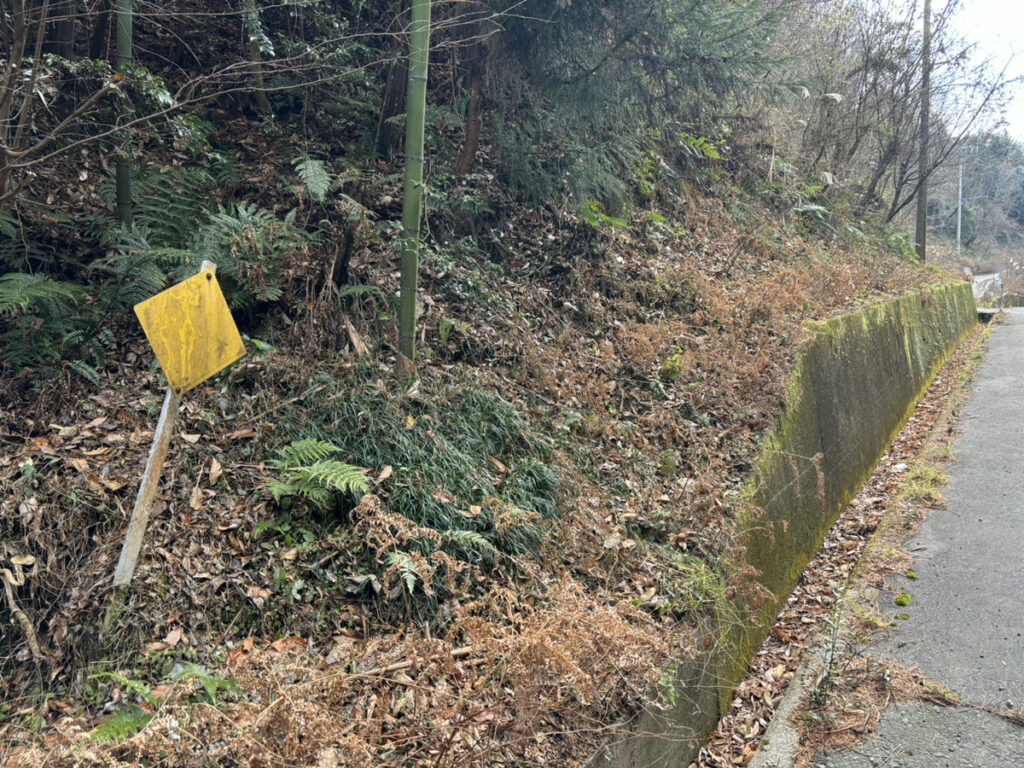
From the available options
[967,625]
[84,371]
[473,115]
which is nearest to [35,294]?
[84,371]

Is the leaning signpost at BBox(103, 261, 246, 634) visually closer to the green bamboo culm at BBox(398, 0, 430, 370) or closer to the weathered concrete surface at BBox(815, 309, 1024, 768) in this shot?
the green bamboo culm at BBox(398, 0, 430, 370)

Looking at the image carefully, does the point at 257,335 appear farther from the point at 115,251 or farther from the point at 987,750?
the point at 987,750

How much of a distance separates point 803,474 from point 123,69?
20.7 feet

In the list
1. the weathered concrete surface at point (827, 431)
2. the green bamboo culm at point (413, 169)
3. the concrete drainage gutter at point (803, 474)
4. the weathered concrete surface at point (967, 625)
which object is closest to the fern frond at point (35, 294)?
the green bamboo culm at point (413, 169)

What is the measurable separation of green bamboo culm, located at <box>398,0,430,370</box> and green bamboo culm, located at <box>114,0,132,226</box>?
1771 millimetres

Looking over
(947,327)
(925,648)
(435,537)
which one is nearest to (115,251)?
(435,537)

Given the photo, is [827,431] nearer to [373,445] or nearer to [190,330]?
[373,445]

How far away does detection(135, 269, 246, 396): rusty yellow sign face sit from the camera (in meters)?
3.04

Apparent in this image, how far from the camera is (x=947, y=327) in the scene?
15.6 m

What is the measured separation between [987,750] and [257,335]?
5085 millimetres

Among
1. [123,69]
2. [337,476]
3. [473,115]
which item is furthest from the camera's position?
[473,115]

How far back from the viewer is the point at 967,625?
4.95 m

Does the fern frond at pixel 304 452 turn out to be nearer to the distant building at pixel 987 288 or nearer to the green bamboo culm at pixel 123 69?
the green bamboo culm at pixel 123 69

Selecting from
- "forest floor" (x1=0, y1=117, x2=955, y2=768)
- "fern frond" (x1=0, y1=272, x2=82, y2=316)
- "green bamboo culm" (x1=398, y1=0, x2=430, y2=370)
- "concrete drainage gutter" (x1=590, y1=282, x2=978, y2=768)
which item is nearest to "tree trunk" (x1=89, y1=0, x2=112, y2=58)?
"forest floor" (x1=0, y1=117, x2=955, y2=768)
